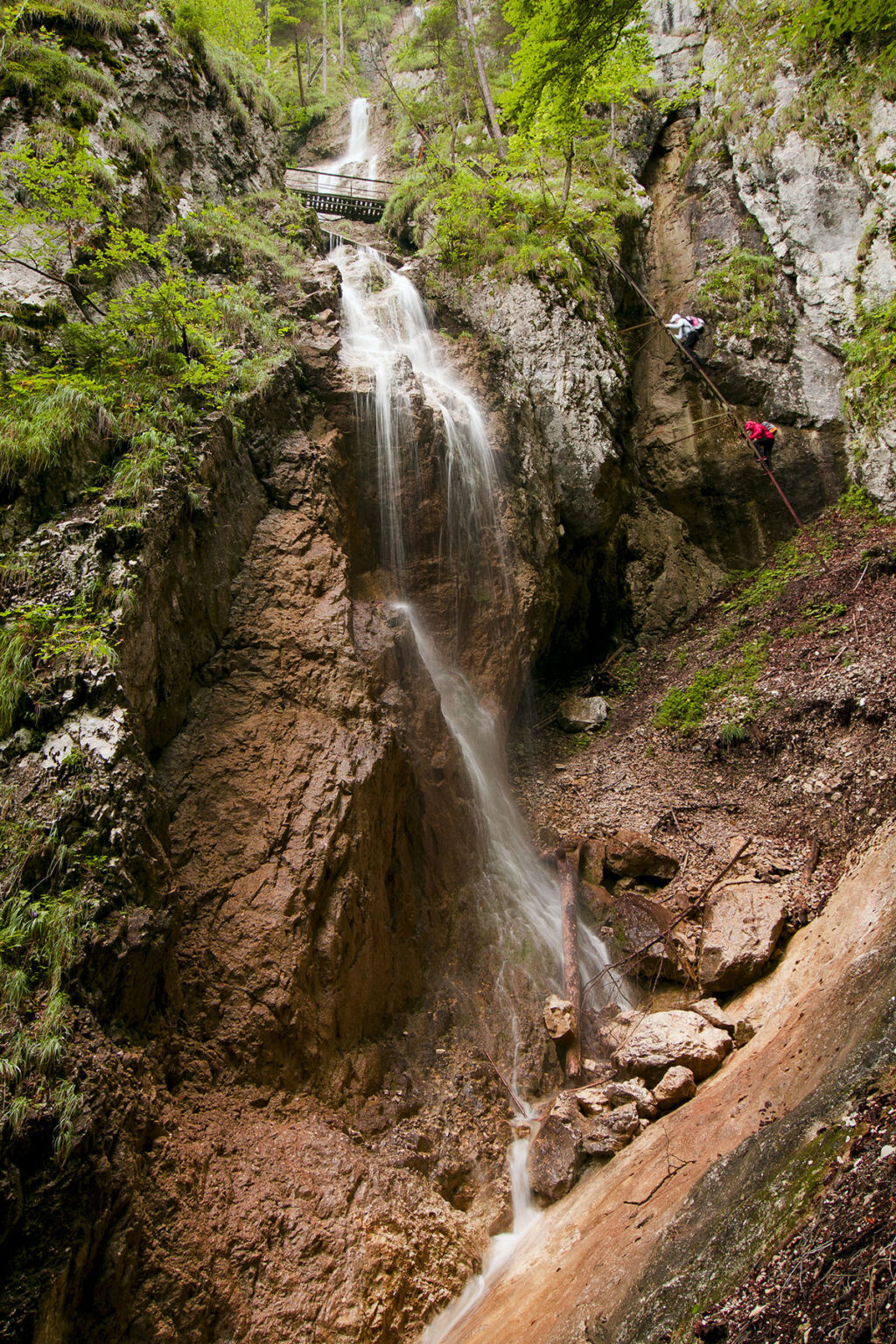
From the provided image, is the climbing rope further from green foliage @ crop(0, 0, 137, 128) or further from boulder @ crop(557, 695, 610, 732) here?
green foliage @ crop(0, 0, 137, 128)

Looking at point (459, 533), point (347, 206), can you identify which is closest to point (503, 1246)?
point (459, 533)

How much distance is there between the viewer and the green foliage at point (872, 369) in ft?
33.8

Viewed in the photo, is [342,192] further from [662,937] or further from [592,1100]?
[592,1100]

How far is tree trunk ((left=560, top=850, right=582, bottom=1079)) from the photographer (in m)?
6.33

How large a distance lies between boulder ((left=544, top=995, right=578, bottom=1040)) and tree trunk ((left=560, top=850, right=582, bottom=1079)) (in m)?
0.06

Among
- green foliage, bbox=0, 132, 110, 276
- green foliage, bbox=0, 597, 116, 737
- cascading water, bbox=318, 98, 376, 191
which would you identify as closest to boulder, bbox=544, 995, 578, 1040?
green foliage, bbox=0, 597, 116, 737

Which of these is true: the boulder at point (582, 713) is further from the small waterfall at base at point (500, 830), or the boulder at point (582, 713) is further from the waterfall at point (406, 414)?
the waterfall at point (406, 414)

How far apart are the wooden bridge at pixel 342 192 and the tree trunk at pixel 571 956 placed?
16.3 m

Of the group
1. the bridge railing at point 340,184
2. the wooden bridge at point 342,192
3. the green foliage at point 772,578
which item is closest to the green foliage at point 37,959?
the green foliage at point 772,578

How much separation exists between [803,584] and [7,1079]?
11.0 meters

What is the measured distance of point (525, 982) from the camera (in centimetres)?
694

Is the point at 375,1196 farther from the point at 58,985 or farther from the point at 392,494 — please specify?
the point at 392,494

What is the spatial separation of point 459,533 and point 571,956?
5829 mm

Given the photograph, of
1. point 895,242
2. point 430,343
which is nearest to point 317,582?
point 430,343
